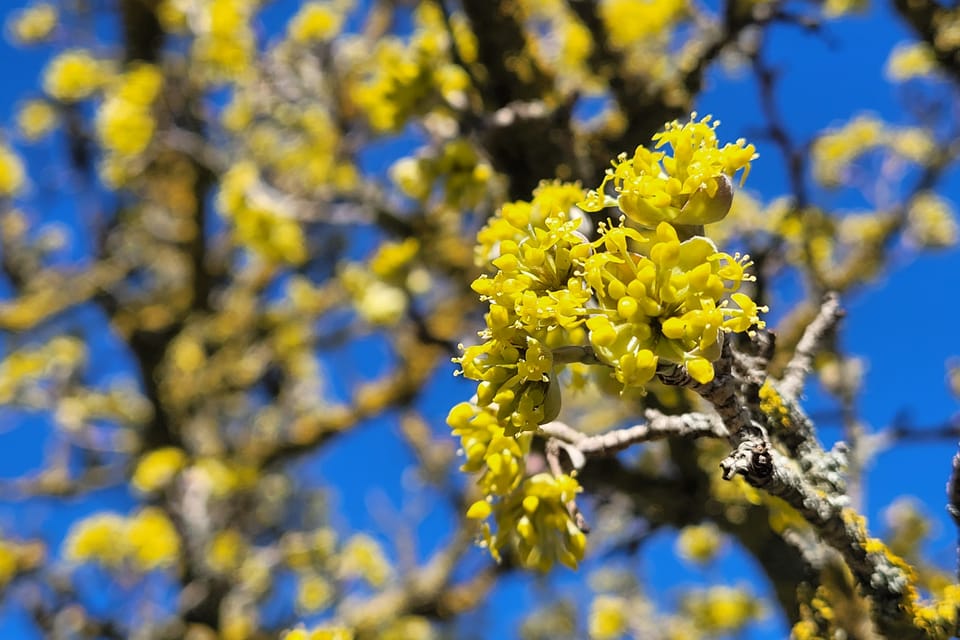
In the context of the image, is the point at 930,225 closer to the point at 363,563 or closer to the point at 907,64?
the point at 907,64

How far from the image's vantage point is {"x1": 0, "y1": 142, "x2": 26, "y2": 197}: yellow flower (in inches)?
307

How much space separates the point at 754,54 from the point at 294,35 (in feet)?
11.5

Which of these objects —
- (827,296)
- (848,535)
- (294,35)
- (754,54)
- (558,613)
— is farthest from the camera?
(558,613)

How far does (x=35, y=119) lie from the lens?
7.47m

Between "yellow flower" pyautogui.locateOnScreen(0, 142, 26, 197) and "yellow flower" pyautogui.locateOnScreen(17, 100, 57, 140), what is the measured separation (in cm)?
37

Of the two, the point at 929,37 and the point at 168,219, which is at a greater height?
the point at 929,37

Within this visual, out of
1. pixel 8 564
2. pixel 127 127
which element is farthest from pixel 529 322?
pixel 8 564

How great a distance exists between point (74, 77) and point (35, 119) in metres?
1.80

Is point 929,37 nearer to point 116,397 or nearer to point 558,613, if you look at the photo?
point 558,613

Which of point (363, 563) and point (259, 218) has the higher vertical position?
point (259, 218)

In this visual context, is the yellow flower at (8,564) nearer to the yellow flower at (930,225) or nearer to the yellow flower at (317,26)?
the yellow flower at (317,26)

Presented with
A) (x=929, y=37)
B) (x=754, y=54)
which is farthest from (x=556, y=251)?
(x=929, y=37)

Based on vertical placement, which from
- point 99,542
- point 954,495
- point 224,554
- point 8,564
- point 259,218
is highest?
point 954,495

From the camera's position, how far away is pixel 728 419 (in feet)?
3.89
